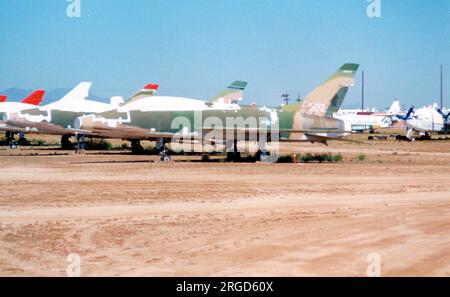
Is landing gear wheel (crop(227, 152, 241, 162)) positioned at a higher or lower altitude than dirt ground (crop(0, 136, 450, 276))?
higher

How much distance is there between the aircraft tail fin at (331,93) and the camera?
110 ft

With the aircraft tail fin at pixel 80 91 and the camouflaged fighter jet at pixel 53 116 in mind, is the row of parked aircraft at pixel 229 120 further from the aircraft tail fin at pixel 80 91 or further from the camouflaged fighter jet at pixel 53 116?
the aircraft tail fin at pixel 80 91

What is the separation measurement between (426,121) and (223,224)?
61013 mm

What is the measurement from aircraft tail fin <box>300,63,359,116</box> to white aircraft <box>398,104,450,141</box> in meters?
36.1

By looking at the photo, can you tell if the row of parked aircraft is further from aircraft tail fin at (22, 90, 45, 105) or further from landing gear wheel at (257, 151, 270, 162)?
aircraft tail fin at (22, 90, 45, 105)

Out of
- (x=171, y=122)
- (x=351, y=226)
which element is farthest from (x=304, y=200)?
(x=171, y=122)

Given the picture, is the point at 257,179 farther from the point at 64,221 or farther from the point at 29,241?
the point at 29,241

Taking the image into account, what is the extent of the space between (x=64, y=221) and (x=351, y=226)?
5532mm

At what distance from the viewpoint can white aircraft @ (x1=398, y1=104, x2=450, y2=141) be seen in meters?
68.2

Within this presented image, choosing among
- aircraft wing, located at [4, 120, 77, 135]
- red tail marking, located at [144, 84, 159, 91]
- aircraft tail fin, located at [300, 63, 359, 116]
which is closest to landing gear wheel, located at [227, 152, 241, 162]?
aircraft tail fin, located at [300, 63, 359, 116]

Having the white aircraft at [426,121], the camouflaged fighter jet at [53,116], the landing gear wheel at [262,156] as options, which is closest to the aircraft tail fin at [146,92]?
the camouflaged fighter jet at [53,116]

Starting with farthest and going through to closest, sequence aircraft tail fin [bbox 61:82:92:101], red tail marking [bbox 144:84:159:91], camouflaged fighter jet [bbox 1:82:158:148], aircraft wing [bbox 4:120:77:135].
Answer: aircraft tail fin [bbox 61:82:92:101]
red tail marking [bbox 144:84:159:91]
camouflaged fighter jet [bbox 1:82:158:148]
aircraft wing [bbox 4:120:77:135]
